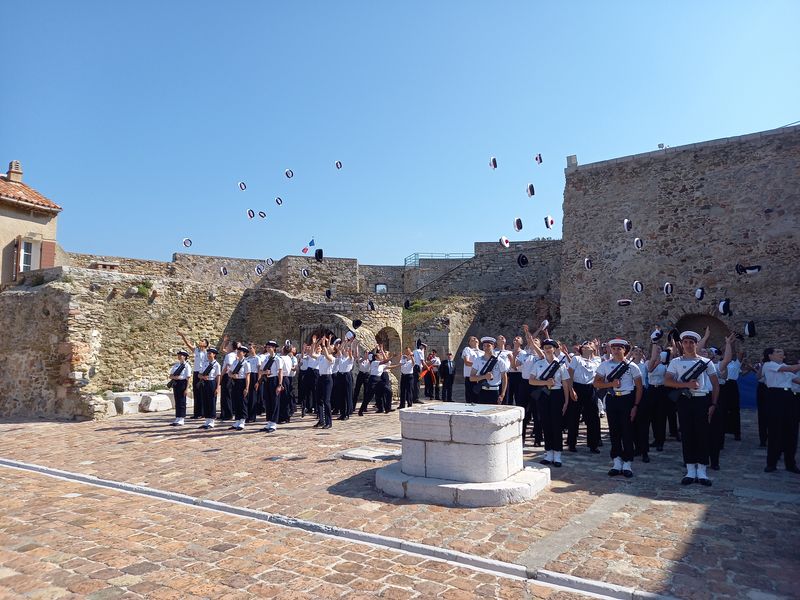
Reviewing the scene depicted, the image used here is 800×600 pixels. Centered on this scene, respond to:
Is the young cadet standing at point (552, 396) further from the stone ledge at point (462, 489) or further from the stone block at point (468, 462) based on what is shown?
the stone block at point (468, 462)

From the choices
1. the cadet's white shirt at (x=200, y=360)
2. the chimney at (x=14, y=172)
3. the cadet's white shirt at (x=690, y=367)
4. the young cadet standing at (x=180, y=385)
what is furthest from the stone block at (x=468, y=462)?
the chimney at (x=14, y=172)

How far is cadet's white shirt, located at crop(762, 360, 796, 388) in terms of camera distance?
7816 millimetres

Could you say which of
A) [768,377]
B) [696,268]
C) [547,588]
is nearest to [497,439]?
[547,588]

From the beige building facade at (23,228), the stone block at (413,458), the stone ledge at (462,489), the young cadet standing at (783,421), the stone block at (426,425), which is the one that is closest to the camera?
the stone ledge at (462,489)

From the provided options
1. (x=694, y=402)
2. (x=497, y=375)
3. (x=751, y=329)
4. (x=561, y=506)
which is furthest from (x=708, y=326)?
(x=561, y=506)

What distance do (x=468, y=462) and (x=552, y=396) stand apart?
2.36 metres

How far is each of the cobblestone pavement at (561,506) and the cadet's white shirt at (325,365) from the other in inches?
69.9

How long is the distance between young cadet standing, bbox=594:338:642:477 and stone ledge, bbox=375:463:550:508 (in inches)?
53.1

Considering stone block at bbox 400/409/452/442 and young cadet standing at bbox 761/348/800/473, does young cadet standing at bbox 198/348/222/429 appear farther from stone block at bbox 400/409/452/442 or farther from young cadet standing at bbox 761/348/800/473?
young cadet standing at bbox 761/348/800/473

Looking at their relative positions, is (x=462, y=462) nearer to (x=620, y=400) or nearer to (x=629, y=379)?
(x=620, y=400)

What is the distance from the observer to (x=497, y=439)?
6.51m

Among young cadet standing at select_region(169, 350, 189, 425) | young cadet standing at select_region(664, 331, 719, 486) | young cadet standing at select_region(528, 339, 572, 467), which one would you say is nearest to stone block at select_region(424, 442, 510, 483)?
young cadet standing at select_region(528, 339, 572, 467)

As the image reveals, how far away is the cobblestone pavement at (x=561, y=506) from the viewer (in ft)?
15.0

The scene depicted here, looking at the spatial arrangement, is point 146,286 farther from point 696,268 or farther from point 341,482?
point 696,268
